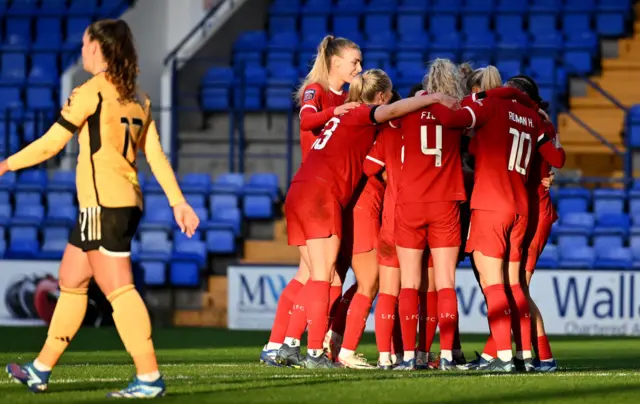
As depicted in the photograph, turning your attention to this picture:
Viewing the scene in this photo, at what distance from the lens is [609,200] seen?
16047 mm

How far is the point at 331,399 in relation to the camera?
6.12 meters

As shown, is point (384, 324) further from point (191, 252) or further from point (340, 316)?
point (191, 252)

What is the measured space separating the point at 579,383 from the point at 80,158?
2.91 metres

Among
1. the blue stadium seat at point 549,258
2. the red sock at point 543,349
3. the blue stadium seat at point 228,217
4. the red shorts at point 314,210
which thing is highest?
the red shorts at point 314,210

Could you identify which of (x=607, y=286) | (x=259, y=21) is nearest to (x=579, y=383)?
(x=607, y=286)

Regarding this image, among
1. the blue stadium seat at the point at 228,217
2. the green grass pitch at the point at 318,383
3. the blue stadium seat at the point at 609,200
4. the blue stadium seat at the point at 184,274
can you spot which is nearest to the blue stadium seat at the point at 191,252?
the blue stadium seat at the point at 184,274

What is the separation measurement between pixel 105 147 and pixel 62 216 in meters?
10.8

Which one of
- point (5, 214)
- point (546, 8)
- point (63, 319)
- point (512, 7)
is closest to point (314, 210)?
point (63, 319)

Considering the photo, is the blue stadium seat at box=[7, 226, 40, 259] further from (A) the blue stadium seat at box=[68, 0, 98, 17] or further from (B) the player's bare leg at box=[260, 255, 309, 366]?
(B) the player's bare leg at box=[260, 255, 309, 366]

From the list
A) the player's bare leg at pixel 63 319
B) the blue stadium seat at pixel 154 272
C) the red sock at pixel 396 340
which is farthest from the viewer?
the blue stadium seat at pixel 154 272

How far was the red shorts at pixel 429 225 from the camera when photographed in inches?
318

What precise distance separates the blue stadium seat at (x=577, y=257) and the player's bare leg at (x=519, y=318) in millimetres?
6364

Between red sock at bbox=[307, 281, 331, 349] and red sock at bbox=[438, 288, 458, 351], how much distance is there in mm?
703

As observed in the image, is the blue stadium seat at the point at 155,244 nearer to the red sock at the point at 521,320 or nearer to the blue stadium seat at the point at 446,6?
the blue stadium seat at the point at 446,6
